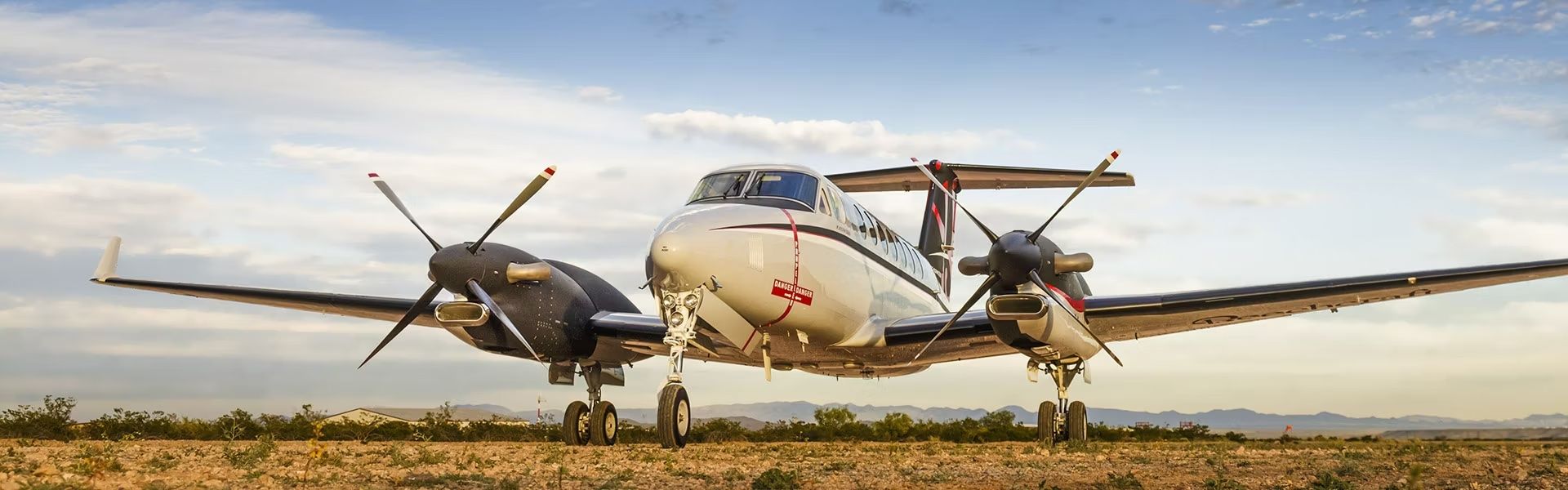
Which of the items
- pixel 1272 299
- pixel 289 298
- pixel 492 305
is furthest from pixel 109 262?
pixel 1272 299

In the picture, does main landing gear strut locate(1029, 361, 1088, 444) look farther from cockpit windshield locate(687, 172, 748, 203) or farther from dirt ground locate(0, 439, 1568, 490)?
cockpit windshield locate(687, 172, 748, 203)

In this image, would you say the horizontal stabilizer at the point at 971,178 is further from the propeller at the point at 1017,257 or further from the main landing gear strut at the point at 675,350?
the main landing gear strut at the point at 675,350

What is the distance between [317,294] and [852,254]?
9.09 m

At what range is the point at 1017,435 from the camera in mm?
28516

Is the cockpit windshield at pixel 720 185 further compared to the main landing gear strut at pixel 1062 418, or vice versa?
the main landing gear strut at pixel 1062 418

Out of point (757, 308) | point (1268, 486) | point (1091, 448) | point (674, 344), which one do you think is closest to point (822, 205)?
point (757, 308)

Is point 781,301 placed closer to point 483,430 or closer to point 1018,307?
point 1018,307

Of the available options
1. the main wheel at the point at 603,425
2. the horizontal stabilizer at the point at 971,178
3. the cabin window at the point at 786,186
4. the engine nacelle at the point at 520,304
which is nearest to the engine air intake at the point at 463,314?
the engine nacelle at the point at 520,304

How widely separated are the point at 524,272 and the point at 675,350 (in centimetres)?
295

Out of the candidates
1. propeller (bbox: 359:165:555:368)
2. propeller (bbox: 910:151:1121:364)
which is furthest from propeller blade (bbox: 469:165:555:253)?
propeller (bbox: 910:151:1121:364)

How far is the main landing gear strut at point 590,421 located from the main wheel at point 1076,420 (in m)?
7.55

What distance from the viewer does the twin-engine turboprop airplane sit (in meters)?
14.6

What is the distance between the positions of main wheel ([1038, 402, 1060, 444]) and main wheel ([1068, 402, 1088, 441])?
12.8 inches

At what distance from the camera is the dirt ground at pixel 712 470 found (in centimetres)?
937
